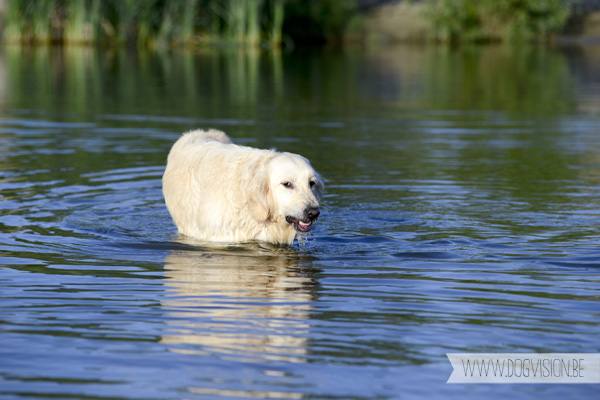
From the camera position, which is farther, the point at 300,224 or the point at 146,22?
the point at 146,22

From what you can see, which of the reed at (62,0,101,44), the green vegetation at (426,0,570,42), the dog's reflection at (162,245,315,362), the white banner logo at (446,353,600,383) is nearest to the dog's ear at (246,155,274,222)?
the dog's reflection at (162,245,315,362)

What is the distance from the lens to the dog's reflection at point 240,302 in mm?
5707

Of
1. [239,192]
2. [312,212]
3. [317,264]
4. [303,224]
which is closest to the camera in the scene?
[312,212]

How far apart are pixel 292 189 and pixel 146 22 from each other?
36.6 m

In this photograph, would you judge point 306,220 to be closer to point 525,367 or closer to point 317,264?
point 317,264

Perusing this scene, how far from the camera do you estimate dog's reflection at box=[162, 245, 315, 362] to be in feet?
18.7

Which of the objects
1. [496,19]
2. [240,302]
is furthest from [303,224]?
[496,19]

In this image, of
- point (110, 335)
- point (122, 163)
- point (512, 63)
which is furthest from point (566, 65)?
point (110, 335)

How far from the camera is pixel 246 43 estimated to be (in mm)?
42812

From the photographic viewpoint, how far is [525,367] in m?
5.37

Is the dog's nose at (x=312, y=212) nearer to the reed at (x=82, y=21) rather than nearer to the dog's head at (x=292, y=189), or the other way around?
the dog's head at (x=292, y=189)

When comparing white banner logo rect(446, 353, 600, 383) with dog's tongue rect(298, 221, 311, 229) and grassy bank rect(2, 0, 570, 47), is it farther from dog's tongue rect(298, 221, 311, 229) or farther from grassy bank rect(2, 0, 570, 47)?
grassy bank rect(2, 0, 570, 47)

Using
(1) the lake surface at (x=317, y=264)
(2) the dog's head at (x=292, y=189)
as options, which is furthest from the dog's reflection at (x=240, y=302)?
(2) the dog's head at (x=292, y=189)

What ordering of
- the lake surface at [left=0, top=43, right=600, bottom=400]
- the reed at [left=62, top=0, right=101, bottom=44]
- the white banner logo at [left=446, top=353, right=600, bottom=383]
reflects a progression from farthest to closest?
the reed at [left=62, top=0, right=101, bottom=44] → the lake surface at [left=0, top=43, right=600, bottom=400] → the white banner logo at [left=446, top=353, right=600, bottom=383]
